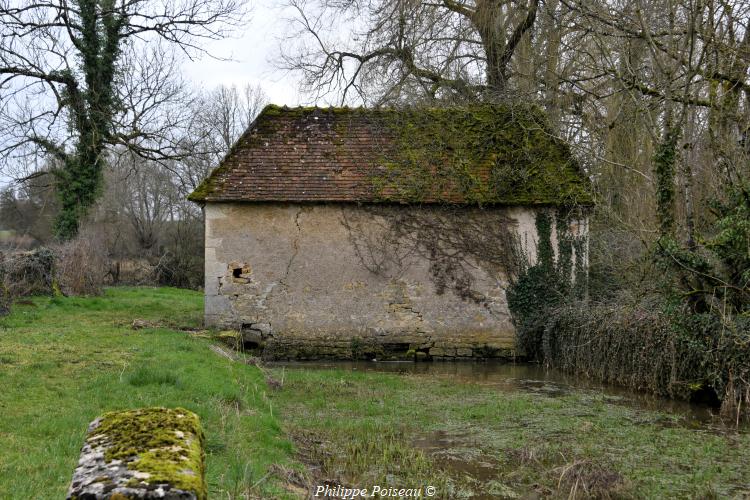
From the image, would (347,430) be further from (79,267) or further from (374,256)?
(79,267)

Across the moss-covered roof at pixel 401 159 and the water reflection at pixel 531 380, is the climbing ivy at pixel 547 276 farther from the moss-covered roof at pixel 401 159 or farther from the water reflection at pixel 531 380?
the water reflection at pixel 531 380

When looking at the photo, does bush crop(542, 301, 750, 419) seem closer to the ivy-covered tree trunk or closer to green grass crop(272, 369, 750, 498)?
green grass crop(272, 369, 750, 498)

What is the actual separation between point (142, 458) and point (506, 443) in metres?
5.92

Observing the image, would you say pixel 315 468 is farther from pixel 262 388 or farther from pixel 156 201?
pixel 156 201

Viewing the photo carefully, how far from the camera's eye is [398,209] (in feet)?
51.8

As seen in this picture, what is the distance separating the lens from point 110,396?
7.68 metres

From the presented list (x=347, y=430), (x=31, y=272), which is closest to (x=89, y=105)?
(x=31, y=272)

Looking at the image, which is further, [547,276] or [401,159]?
[401,159]

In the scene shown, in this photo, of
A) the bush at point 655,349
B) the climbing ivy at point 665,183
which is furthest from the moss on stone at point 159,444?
the climbing ivy at point 665,183

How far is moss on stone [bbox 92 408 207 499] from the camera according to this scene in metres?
2.74

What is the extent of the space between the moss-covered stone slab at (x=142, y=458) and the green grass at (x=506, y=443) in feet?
11.9

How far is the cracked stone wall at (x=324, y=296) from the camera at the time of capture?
15477mm

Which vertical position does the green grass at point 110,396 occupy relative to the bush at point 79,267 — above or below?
below

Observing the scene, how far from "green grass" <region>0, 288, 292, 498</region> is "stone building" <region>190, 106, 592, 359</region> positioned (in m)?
2.19
